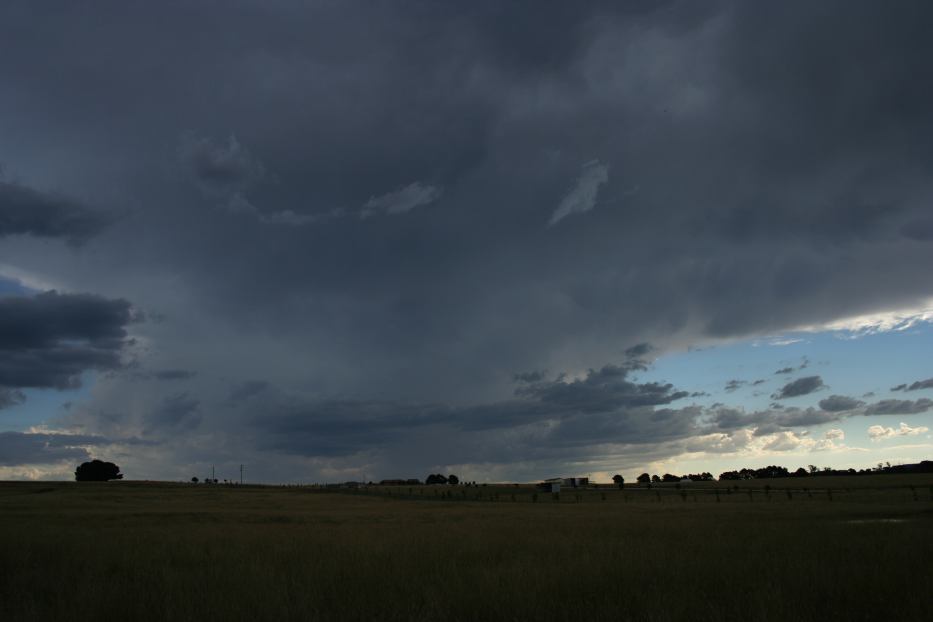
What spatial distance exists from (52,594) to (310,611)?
6.45m

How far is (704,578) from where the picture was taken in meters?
14.3

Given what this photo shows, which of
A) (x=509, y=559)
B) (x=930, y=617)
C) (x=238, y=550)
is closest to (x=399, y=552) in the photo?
(x=509, y=559)

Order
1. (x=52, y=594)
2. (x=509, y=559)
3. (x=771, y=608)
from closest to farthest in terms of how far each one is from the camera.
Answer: (x=771, y=608)
(x=52, y=594)
(x=509, y=559)

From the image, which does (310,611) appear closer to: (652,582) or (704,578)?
(652,582)

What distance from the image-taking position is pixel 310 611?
11.0m

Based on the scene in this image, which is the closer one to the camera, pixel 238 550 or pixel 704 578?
pixel 704 578

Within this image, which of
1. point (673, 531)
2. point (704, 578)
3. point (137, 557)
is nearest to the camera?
point (704, 578)

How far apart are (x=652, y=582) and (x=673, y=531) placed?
16127mm

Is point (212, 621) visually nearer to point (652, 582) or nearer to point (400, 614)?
point (400, 614)

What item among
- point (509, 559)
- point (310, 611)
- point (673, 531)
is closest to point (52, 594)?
point (310, 611)

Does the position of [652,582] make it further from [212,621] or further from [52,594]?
[52,594]

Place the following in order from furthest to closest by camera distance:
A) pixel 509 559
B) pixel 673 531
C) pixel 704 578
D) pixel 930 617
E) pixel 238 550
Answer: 1. pixel 673 531
2. pixel 238 550
3. pixel 509 559
4. pixel 704 578
5. pixel 930 617

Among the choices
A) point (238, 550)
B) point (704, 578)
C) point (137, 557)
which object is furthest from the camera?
point (238, 550)

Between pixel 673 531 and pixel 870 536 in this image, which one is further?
pixel 673 531
